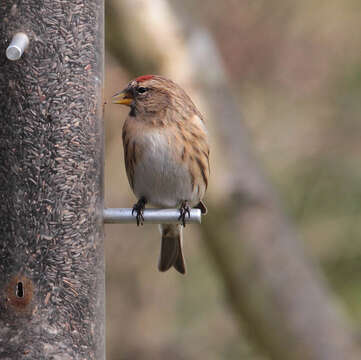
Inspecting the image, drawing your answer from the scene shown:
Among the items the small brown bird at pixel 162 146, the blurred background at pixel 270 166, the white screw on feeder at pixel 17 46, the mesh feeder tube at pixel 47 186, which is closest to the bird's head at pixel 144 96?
the small brown bird at pixel 162 146

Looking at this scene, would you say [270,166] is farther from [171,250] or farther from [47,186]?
[47,186]

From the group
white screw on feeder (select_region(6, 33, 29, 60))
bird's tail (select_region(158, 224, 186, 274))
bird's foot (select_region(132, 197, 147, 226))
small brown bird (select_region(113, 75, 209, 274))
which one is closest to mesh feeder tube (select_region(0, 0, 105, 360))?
white screw on feeder (select_region(6, 33, 29, 60))

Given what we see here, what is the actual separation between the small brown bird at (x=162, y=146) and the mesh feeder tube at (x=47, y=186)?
2.07 feet

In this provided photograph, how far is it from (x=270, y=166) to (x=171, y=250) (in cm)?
381

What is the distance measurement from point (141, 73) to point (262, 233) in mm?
1383

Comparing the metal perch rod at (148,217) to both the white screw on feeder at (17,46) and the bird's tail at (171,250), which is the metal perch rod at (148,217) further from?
the bird's tail at (171,250)

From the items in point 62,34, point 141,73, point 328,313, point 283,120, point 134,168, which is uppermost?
point 283,120

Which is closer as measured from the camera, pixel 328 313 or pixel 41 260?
pixel 41 260

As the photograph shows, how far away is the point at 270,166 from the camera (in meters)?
8.12

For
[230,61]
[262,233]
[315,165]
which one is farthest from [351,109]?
[262,233]

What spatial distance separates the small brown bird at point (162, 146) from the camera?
401 centimetres

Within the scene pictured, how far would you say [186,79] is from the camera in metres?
5.79

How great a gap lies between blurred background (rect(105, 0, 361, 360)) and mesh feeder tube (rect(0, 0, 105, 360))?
3613mm

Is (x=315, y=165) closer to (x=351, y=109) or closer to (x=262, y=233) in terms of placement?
(x=351, y=109)
